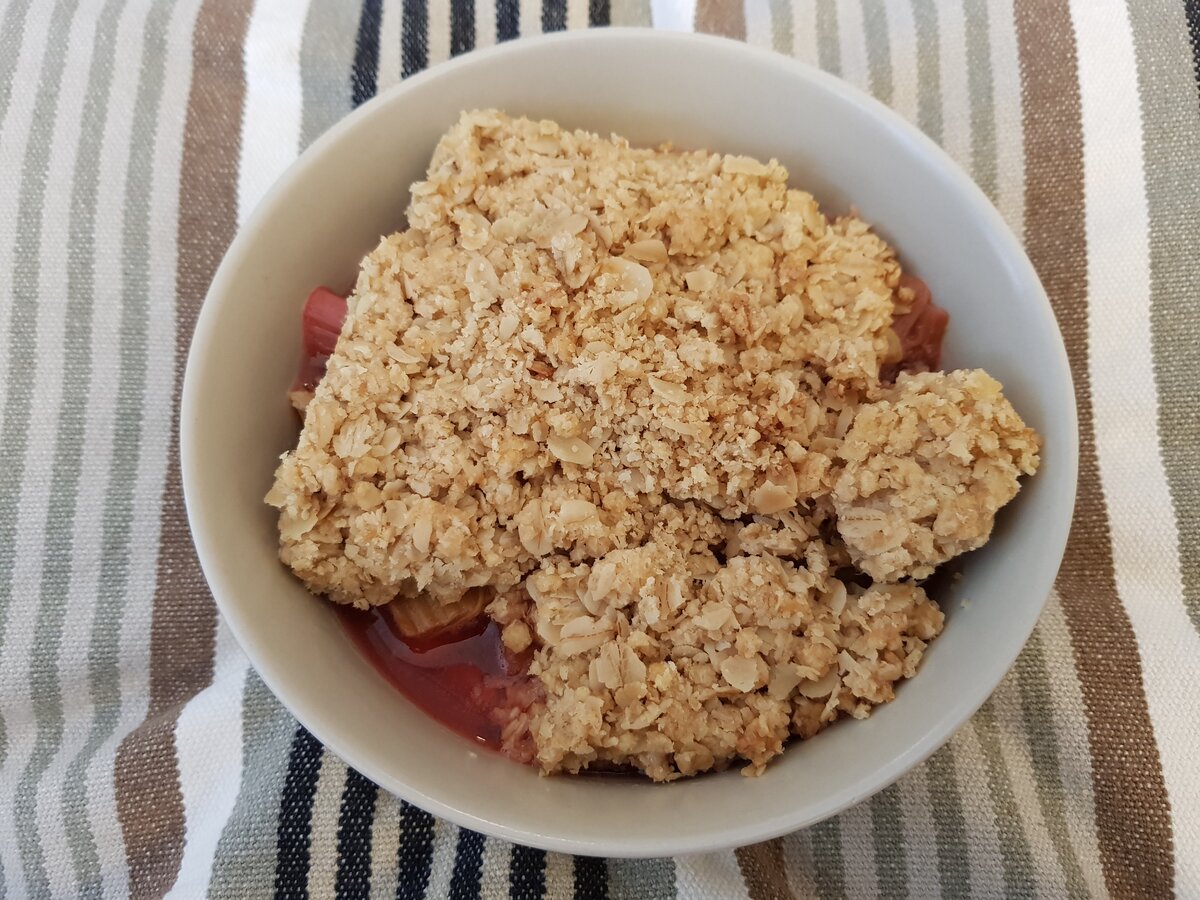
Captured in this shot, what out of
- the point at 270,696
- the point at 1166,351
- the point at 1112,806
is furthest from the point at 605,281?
the point at 1112,806

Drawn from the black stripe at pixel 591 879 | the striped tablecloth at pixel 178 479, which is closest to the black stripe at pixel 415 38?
the striped tablecloth at pixel 178 479

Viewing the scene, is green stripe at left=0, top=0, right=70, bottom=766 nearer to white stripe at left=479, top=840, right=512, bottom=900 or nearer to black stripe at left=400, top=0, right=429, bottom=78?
black stripe at left=400, top=0, right=429, bottom=78

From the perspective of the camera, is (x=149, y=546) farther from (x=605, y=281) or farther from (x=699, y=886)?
(x=699, y=886)

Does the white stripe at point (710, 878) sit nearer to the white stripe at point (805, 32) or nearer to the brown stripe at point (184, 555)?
the brown stripe at point (184, 555)

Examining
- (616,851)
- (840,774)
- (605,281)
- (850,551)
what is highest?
(605,281)

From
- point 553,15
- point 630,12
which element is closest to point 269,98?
point 553,15

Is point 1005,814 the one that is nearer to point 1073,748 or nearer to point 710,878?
point 1073,748
